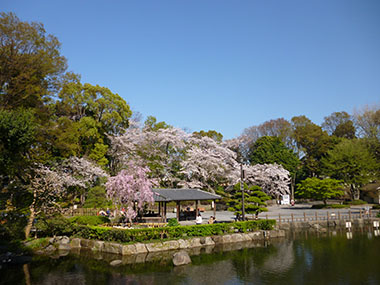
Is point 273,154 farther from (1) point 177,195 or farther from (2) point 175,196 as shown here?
(2) point 175,196

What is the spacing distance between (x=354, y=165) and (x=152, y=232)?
38142 mm

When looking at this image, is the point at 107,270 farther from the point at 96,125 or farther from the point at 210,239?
the point at 96,125

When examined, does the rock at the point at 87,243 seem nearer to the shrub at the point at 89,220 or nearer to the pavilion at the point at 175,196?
the shrub at the point at 89,220

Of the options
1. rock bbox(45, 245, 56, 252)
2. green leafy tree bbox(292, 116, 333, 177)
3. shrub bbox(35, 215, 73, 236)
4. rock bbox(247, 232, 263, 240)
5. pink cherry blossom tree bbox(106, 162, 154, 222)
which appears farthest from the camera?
green leafy tree bbox(292, 116, 333, 177)

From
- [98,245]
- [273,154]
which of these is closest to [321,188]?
[273,154]

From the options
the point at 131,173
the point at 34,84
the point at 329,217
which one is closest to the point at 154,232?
the point at 131,173

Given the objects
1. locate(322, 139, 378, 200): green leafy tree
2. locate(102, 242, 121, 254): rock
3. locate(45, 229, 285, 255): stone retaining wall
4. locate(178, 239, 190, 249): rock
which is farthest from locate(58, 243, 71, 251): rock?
locate(322, 139, 378, 200): green leafy tree

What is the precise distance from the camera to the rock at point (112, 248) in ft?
61.6

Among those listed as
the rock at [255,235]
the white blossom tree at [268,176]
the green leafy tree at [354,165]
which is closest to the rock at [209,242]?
the rock at [255,235]

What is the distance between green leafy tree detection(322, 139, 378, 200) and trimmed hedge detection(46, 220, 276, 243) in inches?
1170

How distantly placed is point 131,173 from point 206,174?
21.0m

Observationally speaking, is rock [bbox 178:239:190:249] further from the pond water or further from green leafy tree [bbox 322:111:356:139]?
green leafy tree [bbox 322:111:356:139]

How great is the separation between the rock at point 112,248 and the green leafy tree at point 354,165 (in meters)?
39.9

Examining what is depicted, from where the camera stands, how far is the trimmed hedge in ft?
64.3
